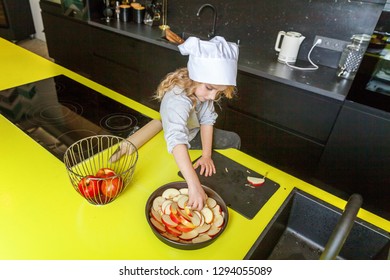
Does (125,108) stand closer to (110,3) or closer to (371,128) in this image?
(371,128)

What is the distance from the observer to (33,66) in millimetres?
1472

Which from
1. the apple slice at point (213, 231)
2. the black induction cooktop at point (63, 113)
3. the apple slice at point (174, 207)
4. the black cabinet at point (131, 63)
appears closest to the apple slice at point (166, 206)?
the apple slice at point (174, 207)

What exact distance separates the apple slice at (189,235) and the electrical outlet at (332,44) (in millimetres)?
1727

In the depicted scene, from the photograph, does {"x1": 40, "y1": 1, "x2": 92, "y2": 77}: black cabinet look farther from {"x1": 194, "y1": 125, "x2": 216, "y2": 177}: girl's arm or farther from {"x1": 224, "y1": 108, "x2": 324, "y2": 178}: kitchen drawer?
{"x1": 194, "y1": 125, "x2": 216, "y2": 177}: girl's arm

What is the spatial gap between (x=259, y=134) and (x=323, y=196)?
1163 mm

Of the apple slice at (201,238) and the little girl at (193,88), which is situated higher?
the little girl at (193,88)

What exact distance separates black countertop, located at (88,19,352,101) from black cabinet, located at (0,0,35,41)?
2237 millimetres

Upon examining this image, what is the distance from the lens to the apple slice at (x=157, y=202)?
688mm

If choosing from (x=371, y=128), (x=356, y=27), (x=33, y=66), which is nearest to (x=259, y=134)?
(x=371, y=128)

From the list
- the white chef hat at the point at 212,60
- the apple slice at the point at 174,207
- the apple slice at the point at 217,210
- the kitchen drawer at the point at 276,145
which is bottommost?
the kitchen drawer at the point at 276,145

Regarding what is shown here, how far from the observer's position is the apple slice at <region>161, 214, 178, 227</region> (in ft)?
2.13

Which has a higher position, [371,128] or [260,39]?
[260,39]

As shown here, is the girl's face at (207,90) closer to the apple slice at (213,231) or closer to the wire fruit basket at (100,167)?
the wire fruit basket at (100,167)

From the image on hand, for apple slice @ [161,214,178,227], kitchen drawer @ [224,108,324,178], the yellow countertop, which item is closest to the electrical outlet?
kitchen drawer @ [224,108,324,178]
